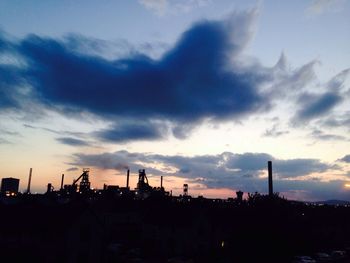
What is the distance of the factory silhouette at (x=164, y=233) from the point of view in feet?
120

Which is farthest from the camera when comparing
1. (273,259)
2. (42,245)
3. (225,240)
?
(225,240)

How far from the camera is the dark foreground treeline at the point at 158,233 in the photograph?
36.5m

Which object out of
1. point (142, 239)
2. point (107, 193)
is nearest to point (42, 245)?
point (142, 239)

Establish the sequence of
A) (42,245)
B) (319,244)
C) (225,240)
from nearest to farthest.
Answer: (42,245)
(225,240)
(319,244)

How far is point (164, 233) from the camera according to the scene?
161 feet

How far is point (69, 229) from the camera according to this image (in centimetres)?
3688

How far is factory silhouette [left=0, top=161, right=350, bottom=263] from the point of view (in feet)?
120

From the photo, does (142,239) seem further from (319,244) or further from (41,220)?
(319,244)

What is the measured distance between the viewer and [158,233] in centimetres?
4962

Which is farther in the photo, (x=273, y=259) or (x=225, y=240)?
(x=225, y=240)

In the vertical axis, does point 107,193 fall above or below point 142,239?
above

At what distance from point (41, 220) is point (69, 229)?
3687 mm

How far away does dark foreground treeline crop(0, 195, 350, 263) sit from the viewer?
3650cm

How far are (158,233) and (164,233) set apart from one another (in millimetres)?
1039
